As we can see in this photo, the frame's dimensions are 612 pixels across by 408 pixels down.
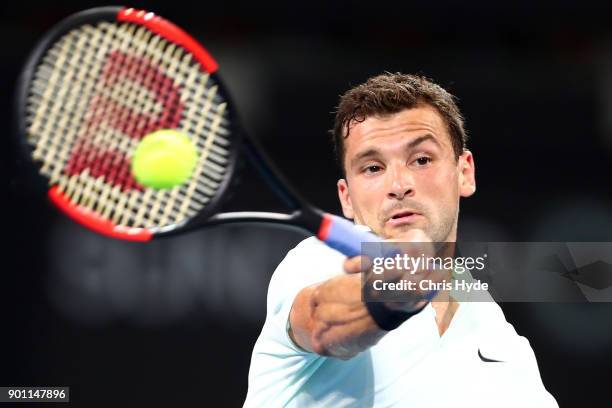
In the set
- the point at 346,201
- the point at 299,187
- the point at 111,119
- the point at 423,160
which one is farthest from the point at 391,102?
the point at 299,187

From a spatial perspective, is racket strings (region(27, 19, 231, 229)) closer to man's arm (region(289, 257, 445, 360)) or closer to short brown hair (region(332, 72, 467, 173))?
man's arm (region(289, 257, 445, 360))

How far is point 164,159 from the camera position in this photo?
7.27ft

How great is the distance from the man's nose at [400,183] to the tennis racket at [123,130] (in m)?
0.38

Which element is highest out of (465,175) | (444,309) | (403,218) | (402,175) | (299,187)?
(299,187)

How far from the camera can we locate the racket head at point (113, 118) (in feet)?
6.98

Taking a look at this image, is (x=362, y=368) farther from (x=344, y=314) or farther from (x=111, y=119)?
(x=111, y=119)

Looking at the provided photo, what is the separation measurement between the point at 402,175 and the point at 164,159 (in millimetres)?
664

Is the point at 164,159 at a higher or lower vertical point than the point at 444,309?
higher

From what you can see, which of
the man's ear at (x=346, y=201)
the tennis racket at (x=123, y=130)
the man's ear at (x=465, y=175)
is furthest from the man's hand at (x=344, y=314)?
the man's ear at (x=465, y=175)

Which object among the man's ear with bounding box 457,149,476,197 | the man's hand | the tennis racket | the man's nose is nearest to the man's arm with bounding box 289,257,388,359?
the man's hand

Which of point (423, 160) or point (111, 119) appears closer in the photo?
point (111, 119)

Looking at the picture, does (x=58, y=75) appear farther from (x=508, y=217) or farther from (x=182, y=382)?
(x=508, y=217)

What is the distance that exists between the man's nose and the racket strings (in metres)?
0.47

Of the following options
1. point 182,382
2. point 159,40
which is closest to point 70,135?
point 159,40
